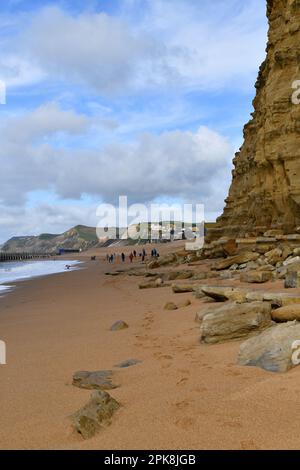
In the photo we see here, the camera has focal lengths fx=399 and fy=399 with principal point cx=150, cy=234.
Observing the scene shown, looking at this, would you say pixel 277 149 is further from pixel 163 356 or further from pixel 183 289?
pixel 163 356

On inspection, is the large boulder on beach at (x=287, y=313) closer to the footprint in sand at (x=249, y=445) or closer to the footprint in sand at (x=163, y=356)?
the footprint in sand at (x=163, y=356)

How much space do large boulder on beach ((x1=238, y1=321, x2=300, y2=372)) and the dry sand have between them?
0.41 ft

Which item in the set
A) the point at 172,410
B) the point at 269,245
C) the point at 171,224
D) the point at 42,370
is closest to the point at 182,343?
the point at 42,370

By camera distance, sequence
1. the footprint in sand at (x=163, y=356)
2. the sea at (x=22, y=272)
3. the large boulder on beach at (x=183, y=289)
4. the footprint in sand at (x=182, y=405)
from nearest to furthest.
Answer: the footprint in sand at (x=182, y=405) < the footprint in sand at (x=163, y=356) < the large boulder on beach at (x=183, y=289) < the sea at (x=22, y=272)

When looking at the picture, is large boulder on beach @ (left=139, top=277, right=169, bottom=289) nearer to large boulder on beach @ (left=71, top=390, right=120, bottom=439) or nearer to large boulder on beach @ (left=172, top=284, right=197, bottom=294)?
large boulder on beach @ (left=172, top=284, right=197, bottom=294)

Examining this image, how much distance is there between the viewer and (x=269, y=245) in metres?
17.5

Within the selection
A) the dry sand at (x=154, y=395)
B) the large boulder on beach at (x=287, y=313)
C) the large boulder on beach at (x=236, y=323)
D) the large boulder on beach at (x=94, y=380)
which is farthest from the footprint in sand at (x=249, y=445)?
the large boulder on beach at (x=287, y=313)

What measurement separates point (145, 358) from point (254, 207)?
59.1ft

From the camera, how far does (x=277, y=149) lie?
19125 mm

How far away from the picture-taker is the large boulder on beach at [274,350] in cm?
407

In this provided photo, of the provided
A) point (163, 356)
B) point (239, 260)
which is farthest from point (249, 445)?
point (239, 260)

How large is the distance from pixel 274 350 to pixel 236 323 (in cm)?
139

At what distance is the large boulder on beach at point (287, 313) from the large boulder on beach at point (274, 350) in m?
0.71

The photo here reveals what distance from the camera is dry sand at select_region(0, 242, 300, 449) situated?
2.94 metres
